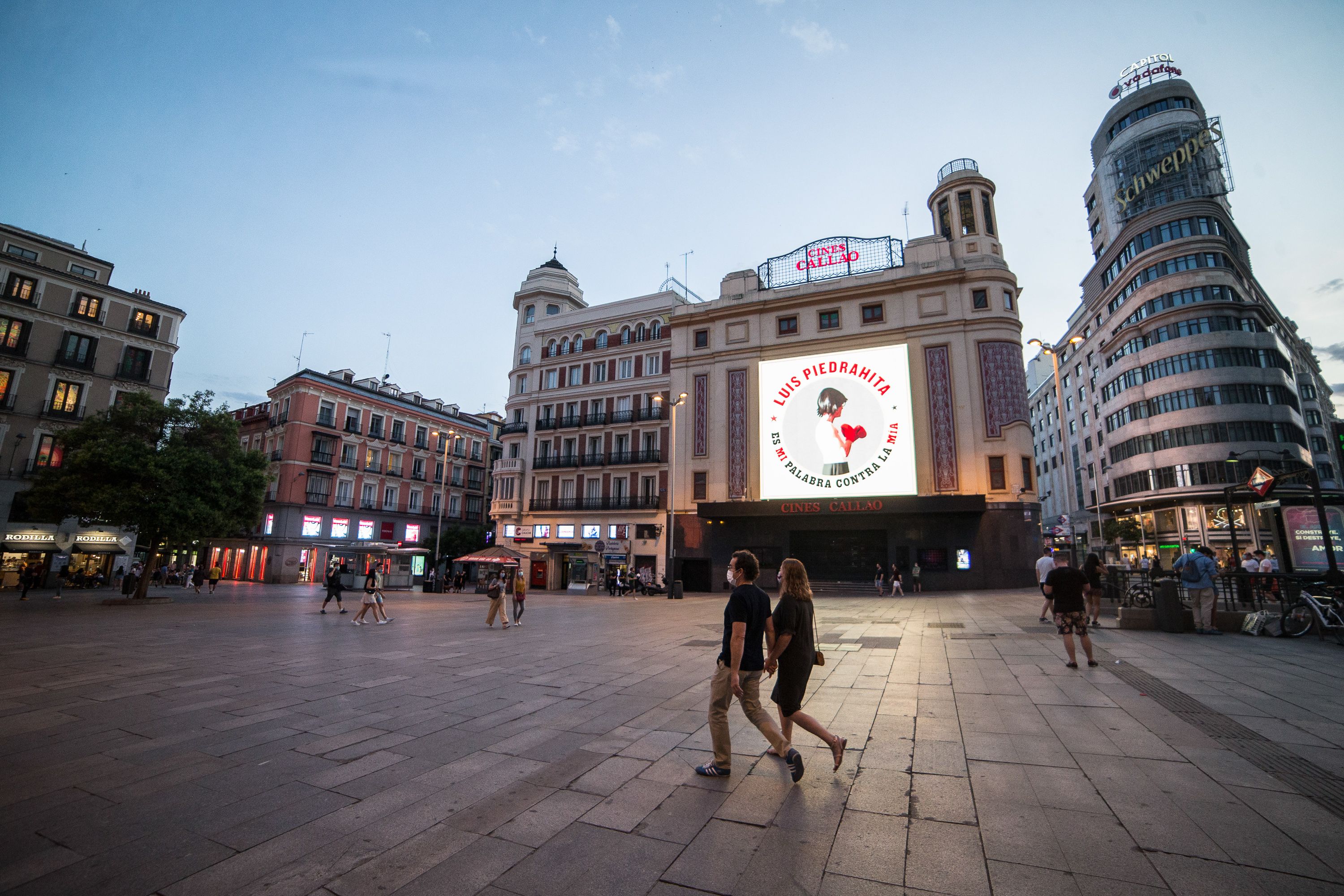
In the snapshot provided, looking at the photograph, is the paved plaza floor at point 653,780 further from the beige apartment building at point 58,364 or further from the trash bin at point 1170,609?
the beige apartment building at point 58,364

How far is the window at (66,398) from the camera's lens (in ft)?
102

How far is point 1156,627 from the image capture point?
40.0ft

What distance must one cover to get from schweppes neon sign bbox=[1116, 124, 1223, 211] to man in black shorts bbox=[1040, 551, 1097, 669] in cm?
5725

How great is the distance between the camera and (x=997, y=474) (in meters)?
31.0

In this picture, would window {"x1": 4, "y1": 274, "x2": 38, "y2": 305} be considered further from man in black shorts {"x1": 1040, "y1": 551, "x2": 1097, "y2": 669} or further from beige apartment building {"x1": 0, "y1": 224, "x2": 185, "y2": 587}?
man in black shorts {"x1": 1040, "y1": 551, "x2": 1097, "y2": 669}

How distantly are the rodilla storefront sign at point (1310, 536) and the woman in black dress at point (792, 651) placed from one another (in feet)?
45.0

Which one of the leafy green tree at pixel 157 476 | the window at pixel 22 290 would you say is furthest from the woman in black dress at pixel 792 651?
the window at pixel 22 290

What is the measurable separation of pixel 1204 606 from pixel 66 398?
1908 inches

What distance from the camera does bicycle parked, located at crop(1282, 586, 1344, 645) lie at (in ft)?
34.4

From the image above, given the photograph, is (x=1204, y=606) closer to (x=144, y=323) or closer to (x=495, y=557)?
(x=495, y=557)

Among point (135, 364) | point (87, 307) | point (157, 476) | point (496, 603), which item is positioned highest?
point (87, 307)

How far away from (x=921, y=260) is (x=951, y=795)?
36.6 metres

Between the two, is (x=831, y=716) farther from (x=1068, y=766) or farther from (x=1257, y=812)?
(x=1257, y=812)

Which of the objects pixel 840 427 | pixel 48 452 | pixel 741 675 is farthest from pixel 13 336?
pixel 840 427
